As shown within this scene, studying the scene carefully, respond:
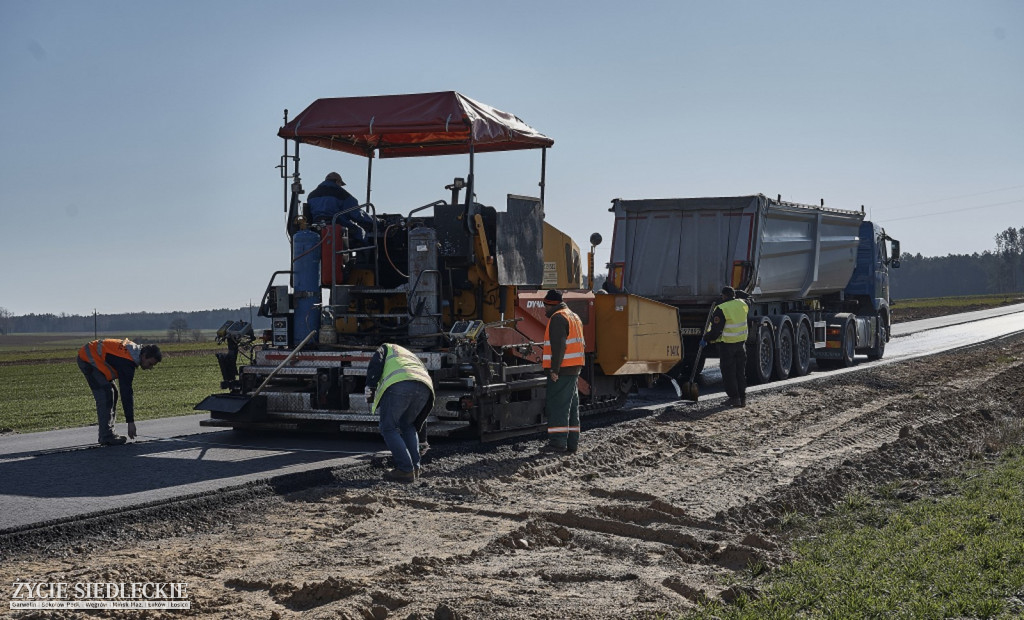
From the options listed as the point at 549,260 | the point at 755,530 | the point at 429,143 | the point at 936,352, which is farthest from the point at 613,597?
the point at 936,352

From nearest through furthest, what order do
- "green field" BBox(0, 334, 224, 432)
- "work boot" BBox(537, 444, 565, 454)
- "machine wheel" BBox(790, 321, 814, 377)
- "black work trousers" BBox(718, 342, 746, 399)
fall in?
1. "work boot" BBox(537, 444, 565, 454)
2. "black work trousers" BBox(718, 342, 746, 399)
3. "green field" BBox(0, 334, 224, 432)
4. "machine wheel" BBox(790, 321, 814, 377)

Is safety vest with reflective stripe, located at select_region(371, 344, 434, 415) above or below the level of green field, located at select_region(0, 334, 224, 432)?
above

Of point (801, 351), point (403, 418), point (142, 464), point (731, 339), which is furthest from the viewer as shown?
point (801, 351)

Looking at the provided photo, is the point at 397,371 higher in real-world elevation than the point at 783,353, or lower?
higher

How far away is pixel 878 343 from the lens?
22141 mm

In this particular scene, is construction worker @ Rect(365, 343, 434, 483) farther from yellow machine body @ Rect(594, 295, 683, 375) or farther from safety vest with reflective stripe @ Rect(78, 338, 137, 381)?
yellow machine body @ Rect(594, 295, 683, 375)

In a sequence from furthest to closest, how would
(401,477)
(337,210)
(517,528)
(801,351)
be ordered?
(801,351)
(337,210)
(401,477)
(517,528)

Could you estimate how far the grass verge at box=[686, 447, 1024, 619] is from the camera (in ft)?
15.0

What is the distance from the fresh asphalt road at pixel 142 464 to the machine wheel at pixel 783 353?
29.8ft

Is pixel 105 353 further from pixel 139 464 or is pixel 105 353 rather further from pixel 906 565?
pixel 906 565

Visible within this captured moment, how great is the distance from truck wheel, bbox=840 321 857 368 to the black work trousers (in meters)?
7.07

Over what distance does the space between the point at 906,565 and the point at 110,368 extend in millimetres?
7632

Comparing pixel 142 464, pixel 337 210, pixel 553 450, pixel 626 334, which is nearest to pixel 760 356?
pixel 626 334

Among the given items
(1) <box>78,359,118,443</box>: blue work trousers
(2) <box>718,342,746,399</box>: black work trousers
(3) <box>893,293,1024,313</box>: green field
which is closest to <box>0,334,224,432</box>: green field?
(1) <box>78,359,118,443</box>: blue work trousers
